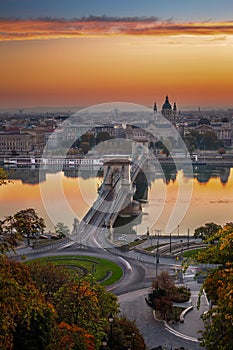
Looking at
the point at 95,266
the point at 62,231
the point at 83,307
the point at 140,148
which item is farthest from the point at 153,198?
the point at 140,148

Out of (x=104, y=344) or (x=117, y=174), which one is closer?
(x=104, y=344)

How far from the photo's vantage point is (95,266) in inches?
317

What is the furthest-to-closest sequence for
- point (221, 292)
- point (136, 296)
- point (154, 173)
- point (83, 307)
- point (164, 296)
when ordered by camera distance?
point (154, 173) < point (136, 296) < point (164, 296) < point (83, 307) < point (221, 292)

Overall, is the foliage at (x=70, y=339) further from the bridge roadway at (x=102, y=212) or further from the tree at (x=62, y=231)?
the tree at (x=62, y=231)

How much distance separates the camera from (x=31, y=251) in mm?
9000

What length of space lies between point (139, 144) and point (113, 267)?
2054 cm

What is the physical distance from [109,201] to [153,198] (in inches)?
98.8

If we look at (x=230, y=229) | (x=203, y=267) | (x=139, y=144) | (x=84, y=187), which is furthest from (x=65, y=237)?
(x=139, y=144)

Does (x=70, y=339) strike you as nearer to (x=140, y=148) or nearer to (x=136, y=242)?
(x=136, y=242)

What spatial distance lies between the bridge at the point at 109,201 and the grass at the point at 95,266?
3.42 ft

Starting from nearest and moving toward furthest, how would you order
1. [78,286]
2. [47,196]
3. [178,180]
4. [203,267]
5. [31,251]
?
1. [78,286]
2. [203,267]
3. [31,251]
4. [47,196]
5. [178,180]

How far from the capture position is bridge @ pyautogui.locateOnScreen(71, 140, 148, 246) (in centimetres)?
1026

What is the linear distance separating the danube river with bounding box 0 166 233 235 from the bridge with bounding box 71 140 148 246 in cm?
48

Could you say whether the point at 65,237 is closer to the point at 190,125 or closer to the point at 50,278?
the point at 50,278
